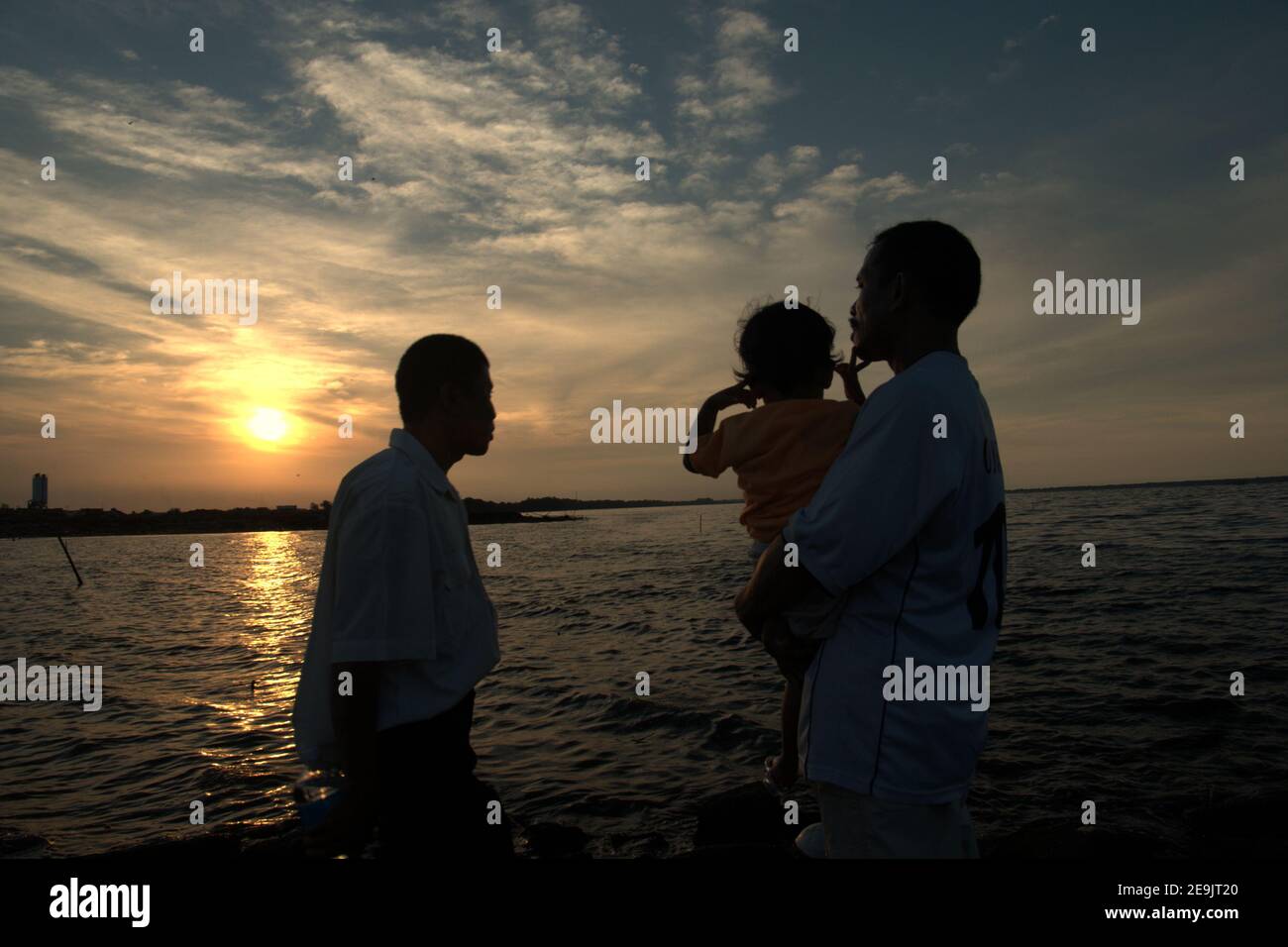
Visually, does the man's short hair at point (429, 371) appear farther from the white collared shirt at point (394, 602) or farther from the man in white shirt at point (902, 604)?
the man in white shirt at point (902, 604)

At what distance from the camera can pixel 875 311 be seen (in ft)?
7.69

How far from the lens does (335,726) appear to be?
2631mm

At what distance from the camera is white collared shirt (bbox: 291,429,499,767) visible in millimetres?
2594

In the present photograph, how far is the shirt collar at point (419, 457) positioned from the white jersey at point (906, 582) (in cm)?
151

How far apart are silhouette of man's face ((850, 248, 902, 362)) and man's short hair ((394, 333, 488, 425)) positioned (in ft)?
5.38

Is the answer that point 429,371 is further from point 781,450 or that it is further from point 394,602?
point 781,450

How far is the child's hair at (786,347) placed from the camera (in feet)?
10.3

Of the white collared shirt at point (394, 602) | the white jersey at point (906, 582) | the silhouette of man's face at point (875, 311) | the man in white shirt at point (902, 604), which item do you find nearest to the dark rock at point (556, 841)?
the white collared shirt at point (394, 602)

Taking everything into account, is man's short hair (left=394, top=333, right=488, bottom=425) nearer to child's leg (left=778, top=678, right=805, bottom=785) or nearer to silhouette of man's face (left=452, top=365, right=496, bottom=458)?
silhouette of man's face (left=452, top=365, right=496, bottom=458)

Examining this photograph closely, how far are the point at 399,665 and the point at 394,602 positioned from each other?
0.29 metres

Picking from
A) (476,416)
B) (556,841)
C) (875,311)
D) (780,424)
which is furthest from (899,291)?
(556,841)
